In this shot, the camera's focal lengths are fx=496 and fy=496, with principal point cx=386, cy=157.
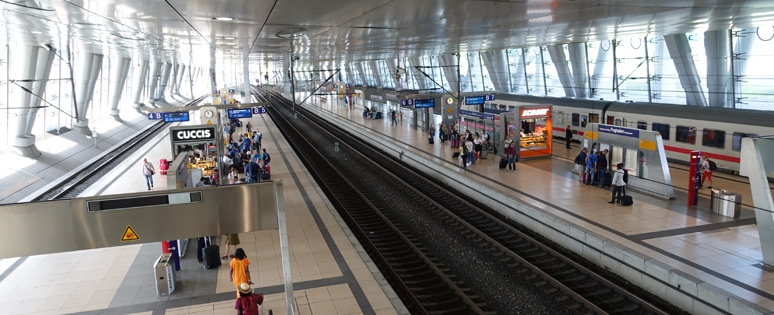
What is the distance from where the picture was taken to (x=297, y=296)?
9016 mm

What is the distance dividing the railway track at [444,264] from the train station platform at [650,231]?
25.1 inches

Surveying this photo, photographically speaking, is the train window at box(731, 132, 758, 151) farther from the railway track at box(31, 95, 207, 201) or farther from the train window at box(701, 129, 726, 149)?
the railway track at box(31, 95, 207, 201)

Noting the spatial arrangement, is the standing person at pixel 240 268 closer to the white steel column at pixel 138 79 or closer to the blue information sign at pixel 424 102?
the blue information sign at pixel 424 102

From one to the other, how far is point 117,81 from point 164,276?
31.2 meters

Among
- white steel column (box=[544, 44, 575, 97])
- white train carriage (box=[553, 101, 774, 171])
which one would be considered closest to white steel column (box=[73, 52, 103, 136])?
white train carriage (box=[553, 101, 774, 171])

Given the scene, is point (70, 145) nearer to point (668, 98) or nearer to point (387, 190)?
point (387, 190)

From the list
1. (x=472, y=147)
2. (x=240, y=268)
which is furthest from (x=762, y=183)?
(x=472, y=147)

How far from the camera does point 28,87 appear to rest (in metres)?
20.8

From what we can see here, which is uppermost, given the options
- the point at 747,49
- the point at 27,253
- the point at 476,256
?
the point at 747,49

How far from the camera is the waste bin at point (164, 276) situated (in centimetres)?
898

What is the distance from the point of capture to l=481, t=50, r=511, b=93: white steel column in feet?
127

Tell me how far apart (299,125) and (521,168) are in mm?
29115

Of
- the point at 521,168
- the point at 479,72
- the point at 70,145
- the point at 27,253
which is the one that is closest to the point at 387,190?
the point at 521,168

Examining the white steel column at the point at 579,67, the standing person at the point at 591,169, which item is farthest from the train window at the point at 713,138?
the white steel column at the point at 579,67
